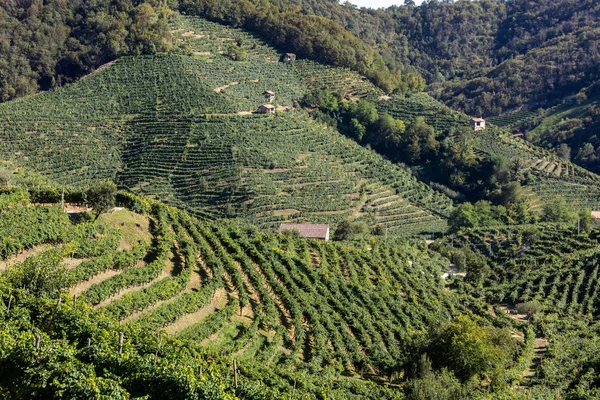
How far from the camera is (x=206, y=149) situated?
64.8 m

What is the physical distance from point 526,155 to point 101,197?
65.2 m

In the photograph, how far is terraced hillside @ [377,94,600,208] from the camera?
7488 centimetres

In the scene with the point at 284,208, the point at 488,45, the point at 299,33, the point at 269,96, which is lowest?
the point at 284,208

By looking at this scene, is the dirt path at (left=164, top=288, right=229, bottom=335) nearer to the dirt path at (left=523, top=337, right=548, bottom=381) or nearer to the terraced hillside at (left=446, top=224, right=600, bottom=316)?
the dirt path at (left=523, top=337, right=548, bottom=381)

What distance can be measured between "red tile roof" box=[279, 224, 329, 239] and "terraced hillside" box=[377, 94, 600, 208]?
3321 cm

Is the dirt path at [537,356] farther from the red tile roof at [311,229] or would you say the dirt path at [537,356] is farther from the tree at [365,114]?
the tree at [365,114]

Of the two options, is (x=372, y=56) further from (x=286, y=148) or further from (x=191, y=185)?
(x=191, y=185)

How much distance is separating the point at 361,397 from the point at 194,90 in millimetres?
56221

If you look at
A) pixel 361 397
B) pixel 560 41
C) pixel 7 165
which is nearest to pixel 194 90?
pixel 7 165

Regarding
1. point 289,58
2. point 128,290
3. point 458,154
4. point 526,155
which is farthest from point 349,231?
point 289,58

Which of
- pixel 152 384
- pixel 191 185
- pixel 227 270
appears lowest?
pixel 191 185

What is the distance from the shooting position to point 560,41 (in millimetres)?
126562

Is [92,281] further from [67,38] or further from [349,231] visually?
[67,38]

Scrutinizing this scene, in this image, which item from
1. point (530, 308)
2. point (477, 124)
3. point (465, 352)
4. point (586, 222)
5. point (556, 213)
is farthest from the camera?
point (477, 124)
